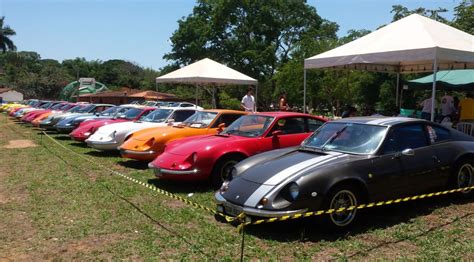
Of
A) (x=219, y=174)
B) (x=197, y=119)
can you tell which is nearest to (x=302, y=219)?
(x=219, y=174)

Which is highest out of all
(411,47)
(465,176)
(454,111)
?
(411,47)

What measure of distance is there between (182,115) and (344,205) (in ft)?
25.4

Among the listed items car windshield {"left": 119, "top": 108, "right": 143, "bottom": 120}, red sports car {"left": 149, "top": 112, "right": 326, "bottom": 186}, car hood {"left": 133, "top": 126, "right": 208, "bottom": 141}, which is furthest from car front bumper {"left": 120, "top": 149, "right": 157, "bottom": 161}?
car windshield {"left": 119, "top": 108, "right": 143, "bottom": 120}

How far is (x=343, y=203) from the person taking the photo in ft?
17.4

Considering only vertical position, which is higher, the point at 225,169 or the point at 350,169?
the point at 350,169

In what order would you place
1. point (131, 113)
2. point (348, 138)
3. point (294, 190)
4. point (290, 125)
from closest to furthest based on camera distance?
1. point (294, 190)
2. point (348, 138)
3. point (290, 125)
4. point (131, 113)

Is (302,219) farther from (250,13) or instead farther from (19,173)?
(250,13)

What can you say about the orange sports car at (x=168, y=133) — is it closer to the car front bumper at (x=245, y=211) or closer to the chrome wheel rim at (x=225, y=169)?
the chrome wheel rim at (x=225, y=169)

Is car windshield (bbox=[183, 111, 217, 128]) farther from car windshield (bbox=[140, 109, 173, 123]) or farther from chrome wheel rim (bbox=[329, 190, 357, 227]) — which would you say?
chrome wheel rim (bbox=[329, 190, 357, 227])

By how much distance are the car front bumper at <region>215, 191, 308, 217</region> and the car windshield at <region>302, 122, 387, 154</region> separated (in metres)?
1.36

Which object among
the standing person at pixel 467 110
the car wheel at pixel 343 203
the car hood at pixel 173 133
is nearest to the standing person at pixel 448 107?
the standing person at pixel 467 110

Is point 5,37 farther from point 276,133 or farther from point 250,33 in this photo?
point 276,133

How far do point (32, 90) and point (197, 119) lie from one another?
72019mm

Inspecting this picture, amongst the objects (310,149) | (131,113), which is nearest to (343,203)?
(310,149)
